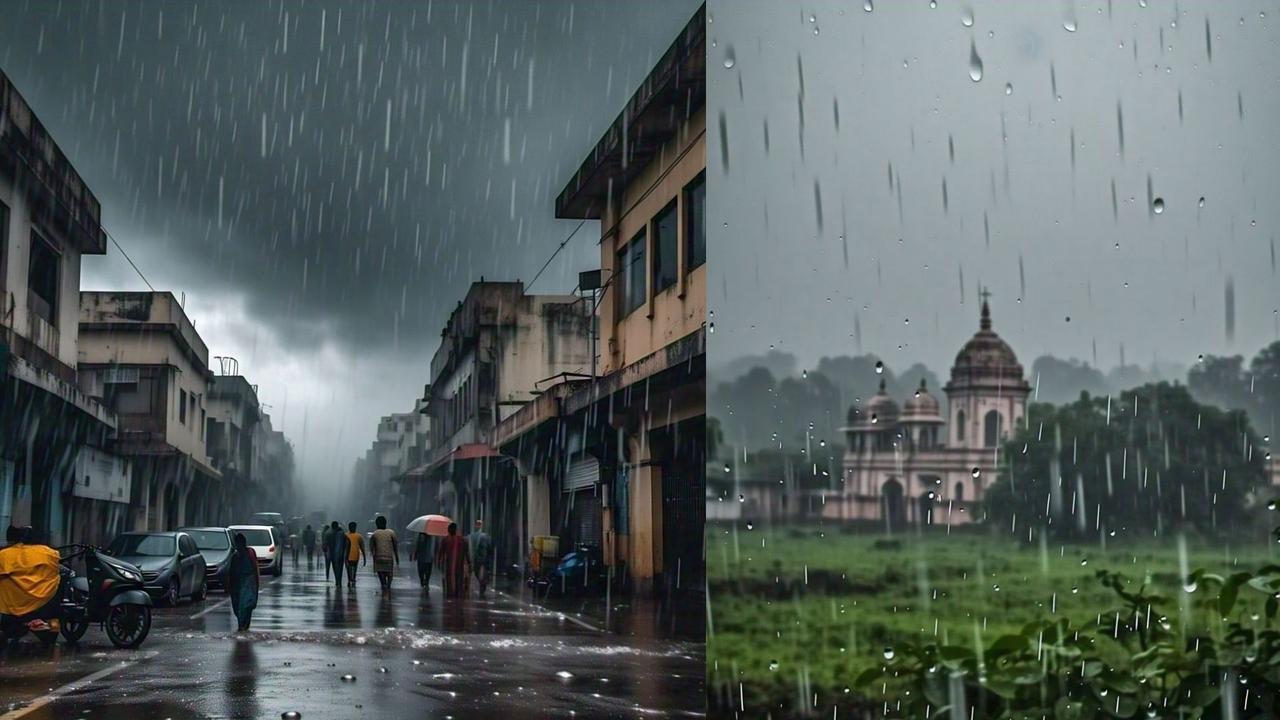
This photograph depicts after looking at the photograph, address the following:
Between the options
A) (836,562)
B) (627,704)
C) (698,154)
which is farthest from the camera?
(698,154)

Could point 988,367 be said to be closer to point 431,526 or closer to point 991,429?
point 991,429

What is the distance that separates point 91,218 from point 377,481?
102718 millimetres

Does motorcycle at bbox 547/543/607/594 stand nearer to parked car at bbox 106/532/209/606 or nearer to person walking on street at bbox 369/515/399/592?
person walking on street at bbox 369/515/399/592

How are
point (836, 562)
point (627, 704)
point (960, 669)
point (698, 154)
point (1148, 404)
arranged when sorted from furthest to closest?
point (698, 154)
point (627, 704)
point (836, 562)
point (1148, 404)
point (960, 669)

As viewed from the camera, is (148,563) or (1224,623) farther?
(148,563)

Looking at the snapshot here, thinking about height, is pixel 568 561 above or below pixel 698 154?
below

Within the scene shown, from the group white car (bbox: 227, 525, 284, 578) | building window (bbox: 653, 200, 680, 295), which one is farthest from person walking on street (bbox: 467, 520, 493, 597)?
white car (bbox: 227, 525, 284, 578)

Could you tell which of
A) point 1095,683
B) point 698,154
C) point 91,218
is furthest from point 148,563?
point 1095,683

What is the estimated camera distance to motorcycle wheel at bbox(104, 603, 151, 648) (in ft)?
→ 45.3

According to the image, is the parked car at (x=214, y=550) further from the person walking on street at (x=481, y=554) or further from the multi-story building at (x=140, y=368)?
the multi-story building at (x=140, y=368)

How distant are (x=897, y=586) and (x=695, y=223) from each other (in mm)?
14633

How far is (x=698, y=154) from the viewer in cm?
1977

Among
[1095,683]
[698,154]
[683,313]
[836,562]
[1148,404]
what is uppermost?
[698,154]

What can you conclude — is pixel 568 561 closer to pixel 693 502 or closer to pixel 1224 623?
pixel 693 502
